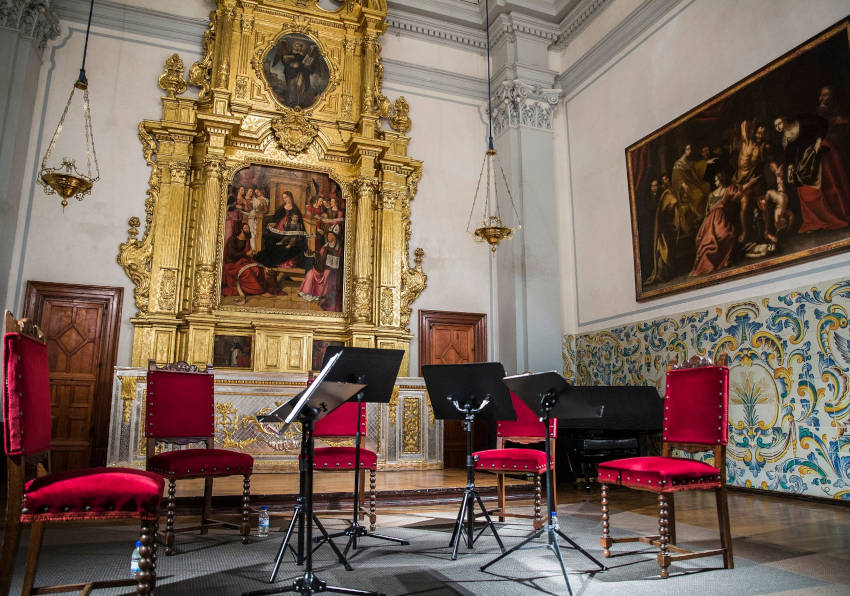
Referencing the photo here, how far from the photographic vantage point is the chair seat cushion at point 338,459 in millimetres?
4566

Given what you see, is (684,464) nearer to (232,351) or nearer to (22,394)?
(22,394)

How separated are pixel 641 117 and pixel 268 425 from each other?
19.5 ft

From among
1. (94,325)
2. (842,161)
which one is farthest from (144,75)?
(842,161)

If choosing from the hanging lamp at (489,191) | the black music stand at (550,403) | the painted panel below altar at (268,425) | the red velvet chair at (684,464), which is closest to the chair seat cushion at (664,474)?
the red velvet chair at (684,464)

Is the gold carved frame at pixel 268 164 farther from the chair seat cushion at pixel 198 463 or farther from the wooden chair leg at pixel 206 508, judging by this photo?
the chair seat cushion at pixel 198 463

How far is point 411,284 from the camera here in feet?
28.8

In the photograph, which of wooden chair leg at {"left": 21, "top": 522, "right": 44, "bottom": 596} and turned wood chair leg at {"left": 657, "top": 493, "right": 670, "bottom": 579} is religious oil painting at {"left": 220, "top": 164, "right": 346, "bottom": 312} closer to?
wooden chair leg at {"left": 21, "top": 522, "right": 44, "bottom": 596}

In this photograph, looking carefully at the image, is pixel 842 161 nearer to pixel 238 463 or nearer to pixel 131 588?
pixel 238 463

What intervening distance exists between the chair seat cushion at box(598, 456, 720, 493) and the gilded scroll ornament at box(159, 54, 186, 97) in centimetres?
728

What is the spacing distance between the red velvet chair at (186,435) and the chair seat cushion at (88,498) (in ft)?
4.46

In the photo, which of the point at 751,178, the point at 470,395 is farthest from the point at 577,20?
the point at 470,395

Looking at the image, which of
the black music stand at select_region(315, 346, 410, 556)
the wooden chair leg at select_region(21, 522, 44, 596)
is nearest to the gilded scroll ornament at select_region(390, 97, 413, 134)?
the black music stand at select_region(315, 346, 410, 556)

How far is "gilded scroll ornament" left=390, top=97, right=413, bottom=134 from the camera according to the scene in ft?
29.9

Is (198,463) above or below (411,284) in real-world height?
below
